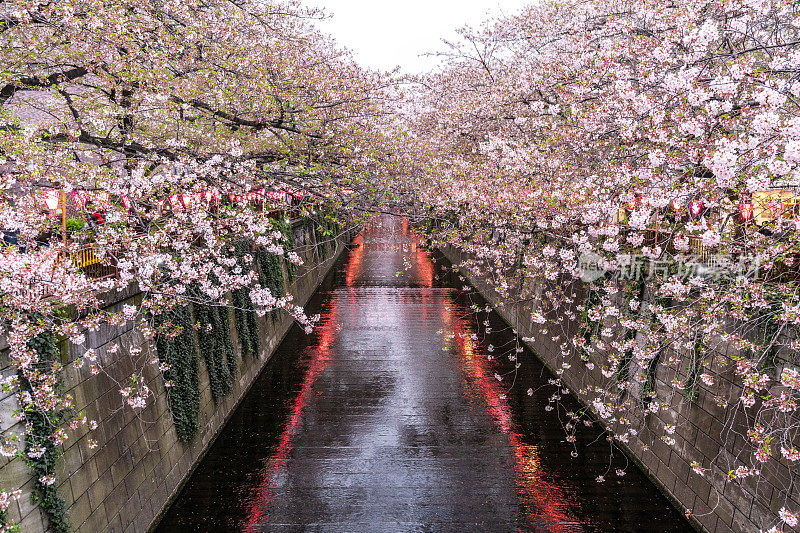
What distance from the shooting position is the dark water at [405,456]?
7410 mm

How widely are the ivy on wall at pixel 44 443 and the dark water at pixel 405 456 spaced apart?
253cm

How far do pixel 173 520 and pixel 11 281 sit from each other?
15.3 feet

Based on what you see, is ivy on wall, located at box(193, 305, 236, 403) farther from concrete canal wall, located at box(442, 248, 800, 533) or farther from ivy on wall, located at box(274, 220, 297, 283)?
concrete canal wall, located at box(442, 248, 800, 533)

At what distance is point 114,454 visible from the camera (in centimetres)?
641

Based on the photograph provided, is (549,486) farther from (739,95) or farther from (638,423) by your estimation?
(739,95)

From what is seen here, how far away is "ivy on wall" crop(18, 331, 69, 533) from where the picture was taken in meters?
4.82

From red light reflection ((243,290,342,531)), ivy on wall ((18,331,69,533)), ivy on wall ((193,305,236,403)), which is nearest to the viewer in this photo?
ivy on wall ((18,331,69,533))

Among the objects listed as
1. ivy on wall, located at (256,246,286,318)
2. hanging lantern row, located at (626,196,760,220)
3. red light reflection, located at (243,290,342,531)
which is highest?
hanging lantern row, located at (626,196,760,220)

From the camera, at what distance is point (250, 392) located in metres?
12.1

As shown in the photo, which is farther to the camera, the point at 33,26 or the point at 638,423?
the point at 638,423

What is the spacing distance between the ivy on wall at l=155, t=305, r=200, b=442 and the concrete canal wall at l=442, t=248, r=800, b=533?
250 inches

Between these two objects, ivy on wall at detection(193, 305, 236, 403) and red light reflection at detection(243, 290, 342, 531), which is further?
ivy on wall at detection(193, 305, 236, 403)

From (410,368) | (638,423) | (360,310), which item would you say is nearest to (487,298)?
(360,310)

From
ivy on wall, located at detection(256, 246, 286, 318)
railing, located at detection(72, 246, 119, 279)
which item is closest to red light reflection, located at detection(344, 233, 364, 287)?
ivy on wall, located at detection(256, 246, 286, 318)
